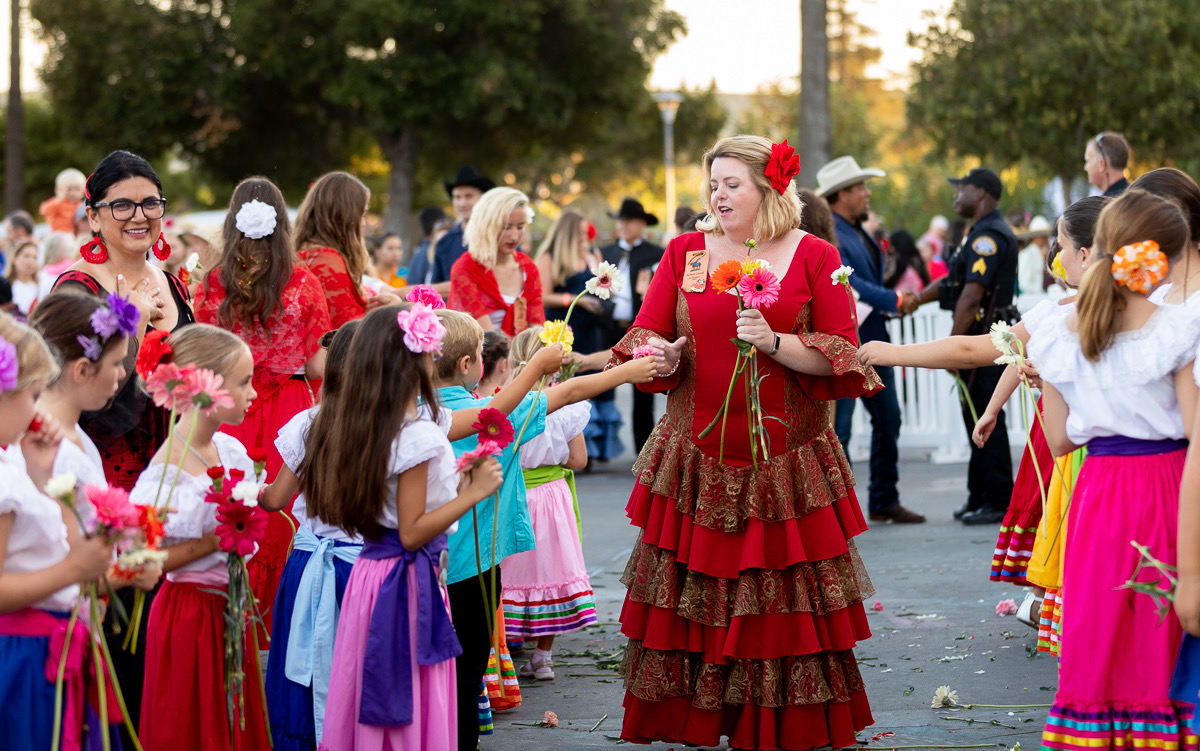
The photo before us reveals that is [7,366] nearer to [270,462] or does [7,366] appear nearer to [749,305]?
[749,305]

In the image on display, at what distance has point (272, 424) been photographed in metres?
4.80

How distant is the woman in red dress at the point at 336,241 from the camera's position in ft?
17.1

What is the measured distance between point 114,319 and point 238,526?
62cm

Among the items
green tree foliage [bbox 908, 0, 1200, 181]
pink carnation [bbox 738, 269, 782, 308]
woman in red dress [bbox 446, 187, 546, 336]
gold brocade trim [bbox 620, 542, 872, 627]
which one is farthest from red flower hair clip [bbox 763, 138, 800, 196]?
green tree foliage [bbox 908, 0, 1200, 181]

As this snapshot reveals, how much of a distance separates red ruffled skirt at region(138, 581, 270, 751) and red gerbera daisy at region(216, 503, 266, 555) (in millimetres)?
423

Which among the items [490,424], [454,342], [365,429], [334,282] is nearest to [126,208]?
[334,282]

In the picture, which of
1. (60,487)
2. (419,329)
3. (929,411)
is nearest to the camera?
(60,487)

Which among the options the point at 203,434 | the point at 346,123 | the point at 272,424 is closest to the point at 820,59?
Answer: the point at 272,424

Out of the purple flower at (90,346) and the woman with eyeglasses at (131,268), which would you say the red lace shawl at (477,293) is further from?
the purple flower at (90,346)

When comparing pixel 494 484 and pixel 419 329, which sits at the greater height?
pixel 419 329

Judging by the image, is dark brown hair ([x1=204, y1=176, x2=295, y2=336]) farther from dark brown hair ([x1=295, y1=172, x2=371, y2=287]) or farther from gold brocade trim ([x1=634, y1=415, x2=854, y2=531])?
gold brocade trim ([x1=634, y1=415, x2=854, y2=531])

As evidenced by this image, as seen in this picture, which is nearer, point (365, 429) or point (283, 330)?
point (365, 429)

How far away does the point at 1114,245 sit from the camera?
10.6ft

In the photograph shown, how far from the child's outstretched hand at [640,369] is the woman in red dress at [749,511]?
5cm
